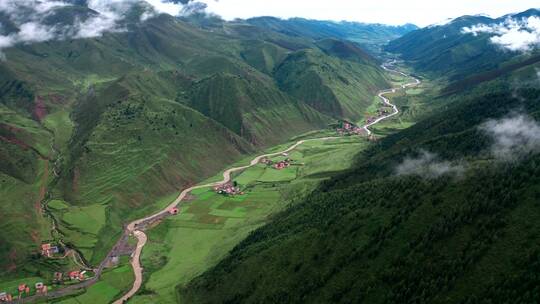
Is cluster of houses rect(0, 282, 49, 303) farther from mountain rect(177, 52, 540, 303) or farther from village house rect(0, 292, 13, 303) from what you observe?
mountain rect(177, 52, 540, 303)

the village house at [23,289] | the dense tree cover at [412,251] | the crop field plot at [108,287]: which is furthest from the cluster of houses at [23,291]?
the dense tree cover at [412,251]

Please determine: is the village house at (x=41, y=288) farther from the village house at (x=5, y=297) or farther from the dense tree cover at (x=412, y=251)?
the dense tree cover at (x=412, y=251)

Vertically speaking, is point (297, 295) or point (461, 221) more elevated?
point (461, 221)

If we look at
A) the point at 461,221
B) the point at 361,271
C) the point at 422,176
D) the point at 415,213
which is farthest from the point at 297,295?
the point at 422,176

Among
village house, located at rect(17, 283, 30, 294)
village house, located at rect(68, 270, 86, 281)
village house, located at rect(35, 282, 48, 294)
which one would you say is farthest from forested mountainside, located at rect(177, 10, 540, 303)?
village house, located at rect(17, 283, 30, 294)

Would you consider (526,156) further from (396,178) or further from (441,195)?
(396,178)
